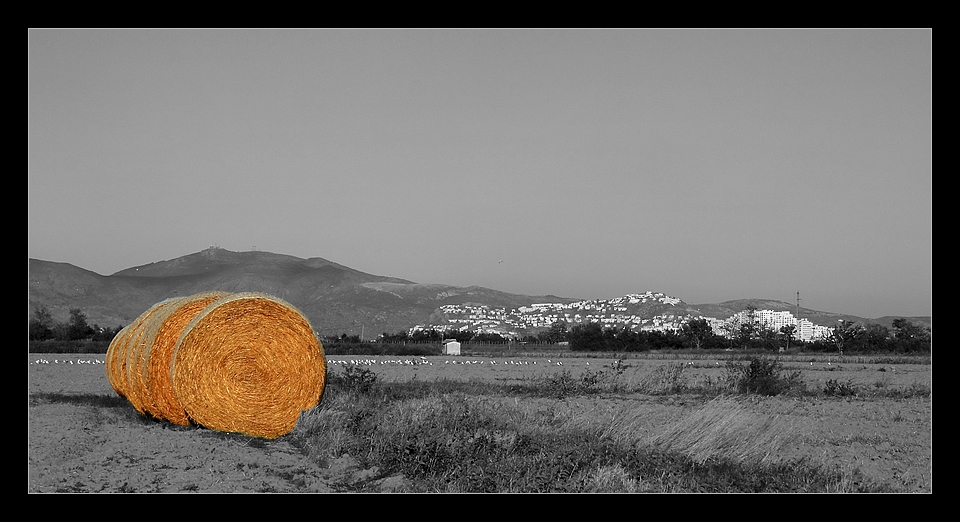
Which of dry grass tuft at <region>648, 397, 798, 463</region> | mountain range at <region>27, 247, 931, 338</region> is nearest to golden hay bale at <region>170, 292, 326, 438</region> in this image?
dry grass tuft at <region>648, 397, 798, 463</region>

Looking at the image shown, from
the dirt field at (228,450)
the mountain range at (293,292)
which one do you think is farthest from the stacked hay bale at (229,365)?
the mountain range at (293,292)

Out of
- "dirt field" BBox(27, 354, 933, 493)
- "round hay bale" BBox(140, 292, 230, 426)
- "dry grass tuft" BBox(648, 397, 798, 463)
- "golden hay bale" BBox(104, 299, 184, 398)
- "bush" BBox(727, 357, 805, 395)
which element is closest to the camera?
"dirt field" BBox(27, 354, 933, 493)

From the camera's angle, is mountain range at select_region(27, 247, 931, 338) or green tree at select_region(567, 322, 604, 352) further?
mountain range at select_region(27, 247, 931, 338)

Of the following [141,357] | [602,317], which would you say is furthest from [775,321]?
[141,357]

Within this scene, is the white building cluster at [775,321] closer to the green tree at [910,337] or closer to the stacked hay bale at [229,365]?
the green tree at [910,337]

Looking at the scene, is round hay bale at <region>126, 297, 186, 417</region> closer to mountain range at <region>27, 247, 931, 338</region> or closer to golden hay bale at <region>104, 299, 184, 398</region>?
golden hay bale at <region>104, 299, 184, 398</region>

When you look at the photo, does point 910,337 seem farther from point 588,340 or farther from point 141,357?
point 141,357

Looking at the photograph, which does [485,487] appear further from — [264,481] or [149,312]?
[149,312]
